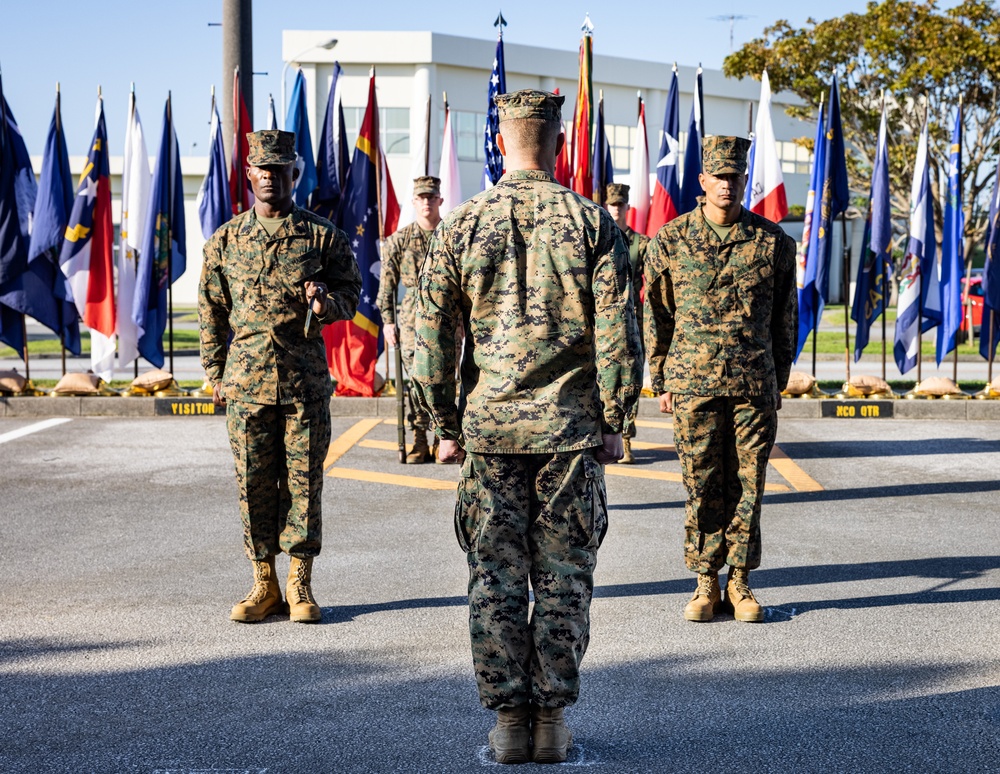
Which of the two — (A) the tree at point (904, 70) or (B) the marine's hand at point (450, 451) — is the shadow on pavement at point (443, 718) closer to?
(B) the marine's hand at point (450, 451)

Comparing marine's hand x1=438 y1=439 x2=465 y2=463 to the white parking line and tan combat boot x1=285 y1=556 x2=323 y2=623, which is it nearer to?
tan combat boot x1=285 y1=556 x2=323 y2=623

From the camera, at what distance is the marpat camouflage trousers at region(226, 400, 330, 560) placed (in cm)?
555

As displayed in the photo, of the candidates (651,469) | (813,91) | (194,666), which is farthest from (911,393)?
(813,91)

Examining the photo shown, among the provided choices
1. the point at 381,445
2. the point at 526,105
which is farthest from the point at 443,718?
the point at 381,445

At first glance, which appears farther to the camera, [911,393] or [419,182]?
[911,393]

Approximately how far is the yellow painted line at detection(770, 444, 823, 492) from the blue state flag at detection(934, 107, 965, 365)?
14.7ft

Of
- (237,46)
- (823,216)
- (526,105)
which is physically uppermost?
(237,46)

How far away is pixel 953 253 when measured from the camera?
1363 cm

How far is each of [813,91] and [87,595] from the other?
22.8m

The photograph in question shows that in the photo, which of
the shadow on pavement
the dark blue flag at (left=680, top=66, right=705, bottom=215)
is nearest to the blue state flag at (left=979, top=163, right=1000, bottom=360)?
the dark blue flag at (left=680, top=66, right=705, bottom=215)

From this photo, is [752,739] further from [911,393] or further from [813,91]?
[813,91]

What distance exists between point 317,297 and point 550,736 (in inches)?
93.5

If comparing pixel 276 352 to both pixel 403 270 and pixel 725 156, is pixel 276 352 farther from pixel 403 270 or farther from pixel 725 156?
pixel 403 270

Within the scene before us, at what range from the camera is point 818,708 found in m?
4.35
